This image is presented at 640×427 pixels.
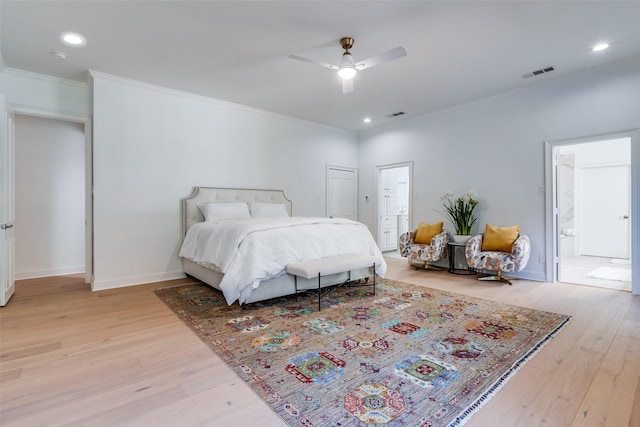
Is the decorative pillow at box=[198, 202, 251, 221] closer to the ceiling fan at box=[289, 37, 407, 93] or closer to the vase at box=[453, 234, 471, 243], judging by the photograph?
the ceiling fan at box=[289, 37, 407, 93]

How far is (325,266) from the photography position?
3.22m

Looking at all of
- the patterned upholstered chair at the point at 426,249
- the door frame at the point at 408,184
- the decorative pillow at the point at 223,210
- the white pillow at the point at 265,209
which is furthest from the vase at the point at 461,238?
the decorative pillow at the point at 223,210

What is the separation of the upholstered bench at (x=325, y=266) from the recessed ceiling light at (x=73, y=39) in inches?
123

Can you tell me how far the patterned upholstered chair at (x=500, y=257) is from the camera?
4.13 meters

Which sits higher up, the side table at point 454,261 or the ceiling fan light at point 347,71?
the ceiling fan light at point 347,71

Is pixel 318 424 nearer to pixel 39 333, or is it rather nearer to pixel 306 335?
pixel 306 335

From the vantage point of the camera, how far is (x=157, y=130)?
4.45 m

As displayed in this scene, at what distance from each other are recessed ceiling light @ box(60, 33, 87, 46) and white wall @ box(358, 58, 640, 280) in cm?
507

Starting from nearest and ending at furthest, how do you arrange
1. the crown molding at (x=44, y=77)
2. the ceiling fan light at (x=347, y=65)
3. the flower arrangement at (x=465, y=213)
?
the ceiling fan light at (x=347, y=65)
the crown molding at (x=44, y=77)
the flower arrangement at (x=465, y=213)

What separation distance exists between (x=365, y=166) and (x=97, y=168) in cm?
496

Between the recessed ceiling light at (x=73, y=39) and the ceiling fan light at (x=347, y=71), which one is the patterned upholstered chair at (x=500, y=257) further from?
the recessed ceiling light at (x=73, y=39)

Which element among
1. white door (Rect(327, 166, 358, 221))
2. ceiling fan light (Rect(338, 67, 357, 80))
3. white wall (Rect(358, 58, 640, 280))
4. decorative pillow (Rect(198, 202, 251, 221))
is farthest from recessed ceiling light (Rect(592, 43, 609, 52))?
decorative pillow (Rect(198, 202, 251, 221))

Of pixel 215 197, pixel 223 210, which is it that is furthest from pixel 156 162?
pixel 223 210

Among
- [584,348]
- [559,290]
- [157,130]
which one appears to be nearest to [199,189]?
[157,130]
